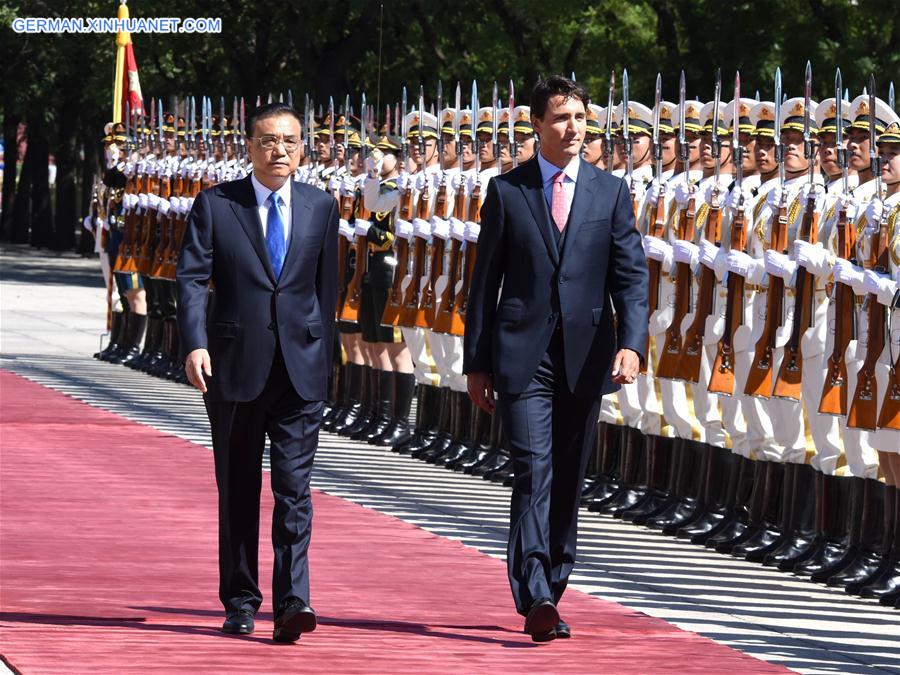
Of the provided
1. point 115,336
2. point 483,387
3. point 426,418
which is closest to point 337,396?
point 426,418

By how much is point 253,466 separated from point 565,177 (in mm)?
1384

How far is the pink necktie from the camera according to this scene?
7.39 m

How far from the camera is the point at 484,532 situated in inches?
416

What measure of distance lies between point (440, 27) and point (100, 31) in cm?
580

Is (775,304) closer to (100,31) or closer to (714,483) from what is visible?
(714,483)

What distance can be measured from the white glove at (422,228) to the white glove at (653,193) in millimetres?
2625

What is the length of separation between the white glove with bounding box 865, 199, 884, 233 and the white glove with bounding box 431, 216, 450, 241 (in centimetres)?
458

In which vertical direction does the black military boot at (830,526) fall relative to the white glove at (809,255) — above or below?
below

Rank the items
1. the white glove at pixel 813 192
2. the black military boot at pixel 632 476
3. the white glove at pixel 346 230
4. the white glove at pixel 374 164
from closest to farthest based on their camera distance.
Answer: the white glove at pixel 813 192
the black military boot at pixel 632 476
the white glove at pixel 374 164
the white glove at pixel 346 230

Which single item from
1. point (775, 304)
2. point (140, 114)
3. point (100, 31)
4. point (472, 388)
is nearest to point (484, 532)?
point (775, 304)

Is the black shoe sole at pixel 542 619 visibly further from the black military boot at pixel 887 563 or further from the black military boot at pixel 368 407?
the black military boot at pixel 368 407

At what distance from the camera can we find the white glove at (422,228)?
1348 centimetres

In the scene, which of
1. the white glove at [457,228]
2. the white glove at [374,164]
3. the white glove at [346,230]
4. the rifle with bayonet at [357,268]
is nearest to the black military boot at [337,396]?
the rifle with bayonet at [357,268]

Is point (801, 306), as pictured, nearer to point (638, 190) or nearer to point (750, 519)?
point (750, 519)
